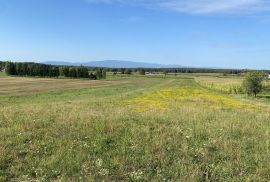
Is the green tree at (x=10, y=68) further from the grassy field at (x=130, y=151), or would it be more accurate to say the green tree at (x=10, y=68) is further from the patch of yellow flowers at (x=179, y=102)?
the grassy field at (x=130, y=151)

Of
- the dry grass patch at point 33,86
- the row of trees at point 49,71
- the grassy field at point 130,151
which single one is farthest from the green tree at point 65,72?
the grassy field at point 130,151

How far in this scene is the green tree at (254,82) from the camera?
61.2 m

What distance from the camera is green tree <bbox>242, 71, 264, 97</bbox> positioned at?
61.2 metres

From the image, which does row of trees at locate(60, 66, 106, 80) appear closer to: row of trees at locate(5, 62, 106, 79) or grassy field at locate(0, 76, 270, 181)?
row of trees at locate(5, 62, 106, 79)

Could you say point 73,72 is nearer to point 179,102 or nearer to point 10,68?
→ point 10,68

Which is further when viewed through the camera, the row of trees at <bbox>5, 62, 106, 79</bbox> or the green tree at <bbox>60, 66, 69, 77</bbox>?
the green tree at <bbox>60, 66, 69, 77</bbox>

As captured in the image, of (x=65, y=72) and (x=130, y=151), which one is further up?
(x=130, y=151)

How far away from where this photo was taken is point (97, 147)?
367 inches

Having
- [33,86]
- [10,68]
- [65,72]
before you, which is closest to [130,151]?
[33,86]

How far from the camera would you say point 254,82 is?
61.5 m

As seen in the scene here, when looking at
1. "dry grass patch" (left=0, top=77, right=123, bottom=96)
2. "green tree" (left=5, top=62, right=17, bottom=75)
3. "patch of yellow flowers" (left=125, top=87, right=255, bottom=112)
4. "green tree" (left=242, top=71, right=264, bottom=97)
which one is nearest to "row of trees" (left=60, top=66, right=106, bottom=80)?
"green tree" (left=5, top=62, right=17, bottom=75)

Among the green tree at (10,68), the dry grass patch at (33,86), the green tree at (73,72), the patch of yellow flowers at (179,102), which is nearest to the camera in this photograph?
the patch of yellow flowers at (179,102)

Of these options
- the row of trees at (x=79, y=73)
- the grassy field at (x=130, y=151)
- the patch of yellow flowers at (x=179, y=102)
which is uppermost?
the grassy field at (x=130, y=151)

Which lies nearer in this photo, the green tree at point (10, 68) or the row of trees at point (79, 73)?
the green tree at point (10, 68)
